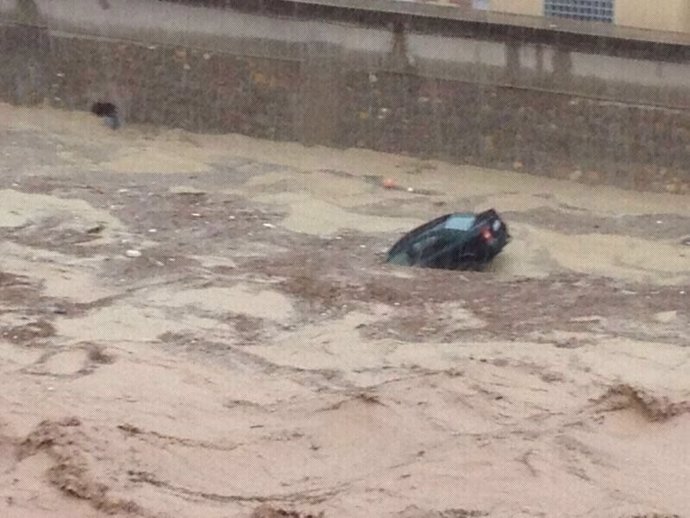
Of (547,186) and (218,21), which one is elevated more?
(218,21)

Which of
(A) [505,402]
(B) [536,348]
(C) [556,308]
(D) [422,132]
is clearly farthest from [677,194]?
(A) [505,402]

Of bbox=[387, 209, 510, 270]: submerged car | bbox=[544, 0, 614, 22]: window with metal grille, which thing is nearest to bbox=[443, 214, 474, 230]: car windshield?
bbox=[387, 209, 510, 270]: submerged car

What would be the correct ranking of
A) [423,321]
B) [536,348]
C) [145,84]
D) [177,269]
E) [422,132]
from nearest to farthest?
[536,348] < [423,321] < [177,269] < [422,132] < [145,84]

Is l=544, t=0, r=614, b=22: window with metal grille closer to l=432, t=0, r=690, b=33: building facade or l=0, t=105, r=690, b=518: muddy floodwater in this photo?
l=432, t=0, r=690, b=33: building facade

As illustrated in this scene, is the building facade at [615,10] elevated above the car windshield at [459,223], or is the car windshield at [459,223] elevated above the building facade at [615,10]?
the building facade at [615,10]

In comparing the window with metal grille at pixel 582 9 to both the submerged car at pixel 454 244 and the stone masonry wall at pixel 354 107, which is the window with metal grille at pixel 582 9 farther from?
the submerged car at pixel 454 244

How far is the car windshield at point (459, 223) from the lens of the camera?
9.56 metres

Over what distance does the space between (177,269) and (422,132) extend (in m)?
4.83

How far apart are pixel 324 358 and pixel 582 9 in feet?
25.5

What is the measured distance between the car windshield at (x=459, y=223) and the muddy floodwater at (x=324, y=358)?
44 centimetres

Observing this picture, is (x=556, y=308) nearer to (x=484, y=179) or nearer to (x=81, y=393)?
(x=81, y=393)

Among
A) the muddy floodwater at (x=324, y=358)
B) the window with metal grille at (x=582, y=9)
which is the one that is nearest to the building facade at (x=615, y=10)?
the window with metal grille at (x=582, y=9)

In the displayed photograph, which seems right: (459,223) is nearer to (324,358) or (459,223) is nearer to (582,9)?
(324,358)

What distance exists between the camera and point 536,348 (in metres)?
7.41
